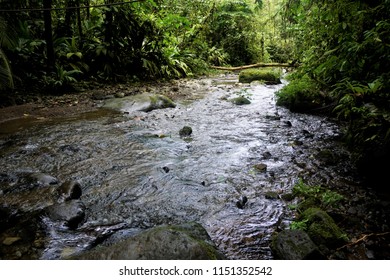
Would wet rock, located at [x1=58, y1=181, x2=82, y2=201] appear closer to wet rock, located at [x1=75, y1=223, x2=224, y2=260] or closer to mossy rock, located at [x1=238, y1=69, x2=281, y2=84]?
wet rock, located at [x1=75, y1=223, x2=224, y2=260]

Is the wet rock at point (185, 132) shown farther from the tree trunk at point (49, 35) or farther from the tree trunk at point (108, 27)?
the tree trunk at point (108, 27)

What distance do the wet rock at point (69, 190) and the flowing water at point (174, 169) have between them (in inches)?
3.8

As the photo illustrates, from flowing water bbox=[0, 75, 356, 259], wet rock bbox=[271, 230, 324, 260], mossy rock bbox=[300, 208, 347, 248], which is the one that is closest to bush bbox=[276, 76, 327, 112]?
flowing water bbox=[0, 75, 356, 259]

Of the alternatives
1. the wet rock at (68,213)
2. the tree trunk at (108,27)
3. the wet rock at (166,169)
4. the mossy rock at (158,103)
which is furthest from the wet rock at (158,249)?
the tree trunk at (108,27)

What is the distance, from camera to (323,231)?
227 cm

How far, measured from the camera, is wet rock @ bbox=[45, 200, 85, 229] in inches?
97.0

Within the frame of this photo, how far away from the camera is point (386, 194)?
2912mm

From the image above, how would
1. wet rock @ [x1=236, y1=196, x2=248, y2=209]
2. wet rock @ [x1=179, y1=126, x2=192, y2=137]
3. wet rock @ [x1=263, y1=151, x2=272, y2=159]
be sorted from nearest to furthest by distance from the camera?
wet rock @ [x1=236, y1=196, x2=248, y2=209], wet rock @ [x1=263, y1=151, x2=272, y2=159], wet rock @ [x1=179, y1=126, x2=192, y2=137]

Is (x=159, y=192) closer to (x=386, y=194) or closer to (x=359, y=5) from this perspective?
(x=386, y=194)

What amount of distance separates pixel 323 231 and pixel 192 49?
15.1 m

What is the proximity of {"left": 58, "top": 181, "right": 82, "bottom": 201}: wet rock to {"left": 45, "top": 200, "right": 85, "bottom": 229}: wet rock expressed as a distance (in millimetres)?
235

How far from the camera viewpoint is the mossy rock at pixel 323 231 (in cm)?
222

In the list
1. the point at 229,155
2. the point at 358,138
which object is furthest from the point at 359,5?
the point at 229,155

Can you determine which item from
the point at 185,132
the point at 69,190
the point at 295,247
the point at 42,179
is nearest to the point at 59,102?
the point at 185,132
